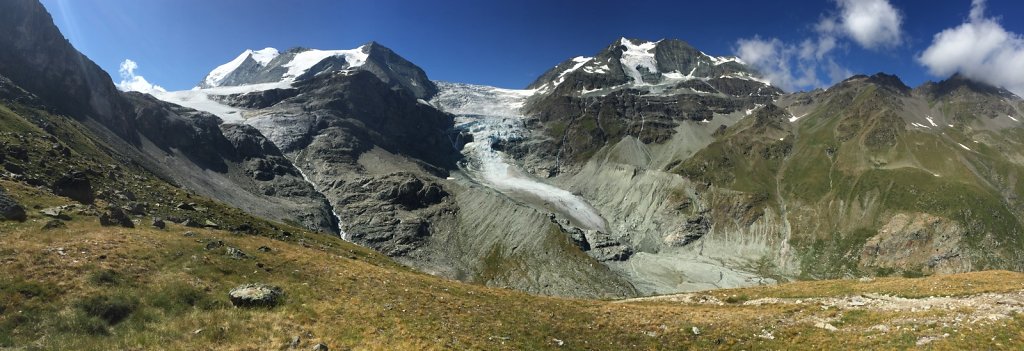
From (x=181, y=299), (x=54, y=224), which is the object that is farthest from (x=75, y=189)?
(x=181, y=299)

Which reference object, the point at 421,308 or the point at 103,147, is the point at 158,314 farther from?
the point at 103,147

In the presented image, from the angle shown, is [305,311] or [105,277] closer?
[105,277]

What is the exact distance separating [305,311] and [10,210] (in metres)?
21.1

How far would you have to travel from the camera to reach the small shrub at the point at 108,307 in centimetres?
2125

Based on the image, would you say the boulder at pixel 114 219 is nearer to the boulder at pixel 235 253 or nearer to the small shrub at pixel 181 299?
the boulder at pixel 235 253

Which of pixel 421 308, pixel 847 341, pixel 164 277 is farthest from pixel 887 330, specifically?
pixel 164 277

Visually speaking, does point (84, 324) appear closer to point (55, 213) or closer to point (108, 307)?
point (108, 307)

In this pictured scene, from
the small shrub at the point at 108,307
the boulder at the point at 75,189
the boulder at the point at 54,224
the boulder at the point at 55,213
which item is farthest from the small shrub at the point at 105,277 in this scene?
the boulder at the point at 75,189

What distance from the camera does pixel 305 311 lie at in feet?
84.3

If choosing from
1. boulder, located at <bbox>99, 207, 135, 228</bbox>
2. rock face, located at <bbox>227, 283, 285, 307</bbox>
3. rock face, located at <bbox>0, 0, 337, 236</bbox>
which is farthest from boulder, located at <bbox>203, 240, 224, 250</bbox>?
rock face, located at <bbox>0, 0, 337, 236</bbox>

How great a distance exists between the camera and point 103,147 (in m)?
127

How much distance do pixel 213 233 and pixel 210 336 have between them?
74.0 ft

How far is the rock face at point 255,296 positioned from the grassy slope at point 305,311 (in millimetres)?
649

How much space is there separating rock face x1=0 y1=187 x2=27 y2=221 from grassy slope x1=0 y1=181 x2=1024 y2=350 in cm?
73
